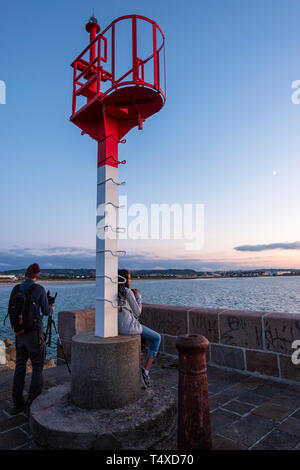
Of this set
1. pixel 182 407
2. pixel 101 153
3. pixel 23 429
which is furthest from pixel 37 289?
pixel 182 407

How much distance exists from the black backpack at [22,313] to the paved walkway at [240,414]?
0.98 m

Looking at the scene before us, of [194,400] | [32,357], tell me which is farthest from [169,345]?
[194,400]

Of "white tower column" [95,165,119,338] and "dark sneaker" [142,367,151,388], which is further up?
"white tower column" [95,165,119,338]

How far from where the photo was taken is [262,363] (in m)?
4.59

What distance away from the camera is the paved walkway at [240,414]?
282cm

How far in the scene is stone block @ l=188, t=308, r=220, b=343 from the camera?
524cm

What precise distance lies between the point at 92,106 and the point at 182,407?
132 inches

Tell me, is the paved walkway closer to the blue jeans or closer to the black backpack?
the blue jeans

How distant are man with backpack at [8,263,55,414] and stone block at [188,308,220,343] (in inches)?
109

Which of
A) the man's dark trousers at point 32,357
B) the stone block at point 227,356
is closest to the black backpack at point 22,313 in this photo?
the man's dark trousers at point 32,357

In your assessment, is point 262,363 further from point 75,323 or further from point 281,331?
point 75,323

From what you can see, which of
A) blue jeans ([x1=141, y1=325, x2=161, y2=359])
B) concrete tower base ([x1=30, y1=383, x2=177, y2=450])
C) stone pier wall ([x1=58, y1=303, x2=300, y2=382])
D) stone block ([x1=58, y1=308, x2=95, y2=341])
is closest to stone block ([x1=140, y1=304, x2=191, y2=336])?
stone pier wall ([x1=58, y1=303, x2=300, y2=382])

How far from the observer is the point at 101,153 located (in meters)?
3.85

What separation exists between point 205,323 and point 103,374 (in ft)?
8.82
